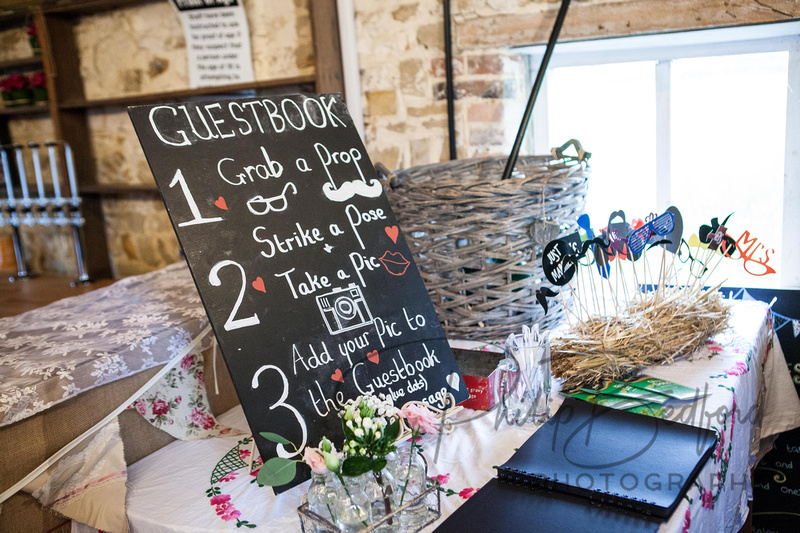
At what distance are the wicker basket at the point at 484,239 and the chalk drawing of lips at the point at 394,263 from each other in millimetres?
180

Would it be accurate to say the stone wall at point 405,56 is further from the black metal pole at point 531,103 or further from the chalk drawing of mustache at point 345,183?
the chalk drawing of mustache at point 345,183

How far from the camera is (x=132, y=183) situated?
2.83 metres

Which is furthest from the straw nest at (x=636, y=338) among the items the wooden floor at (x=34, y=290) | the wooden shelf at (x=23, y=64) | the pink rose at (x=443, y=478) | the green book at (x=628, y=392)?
the wooden shelf at (x=23, y=64)

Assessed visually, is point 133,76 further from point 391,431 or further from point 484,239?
point 391,431

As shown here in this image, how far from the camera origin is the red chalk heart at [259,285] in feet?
3.07

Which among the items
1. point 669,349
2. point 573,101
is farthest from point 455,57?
point 669,349

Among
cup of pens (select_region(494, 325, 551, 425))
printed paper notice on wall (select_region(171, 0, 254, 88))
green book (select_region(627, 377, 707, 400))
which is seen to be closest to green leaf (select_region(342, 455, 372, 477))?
cup of pens (select_region(494, 325, 551, 425))

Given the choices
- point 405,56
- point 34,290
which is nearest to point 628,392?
point 405,56

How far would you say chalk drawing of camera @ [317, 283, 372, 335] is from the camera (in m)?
0.99

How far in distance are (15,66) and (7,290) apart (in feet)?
3.74

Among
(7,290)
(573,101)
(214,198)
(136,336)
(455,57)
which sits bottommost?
(7,290)

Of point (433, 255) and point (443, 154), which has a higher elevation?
point (443, 154)

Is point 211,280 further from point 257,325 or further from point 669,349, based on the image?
point 669,349

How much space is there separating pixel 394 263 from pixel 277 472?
1.43ft
